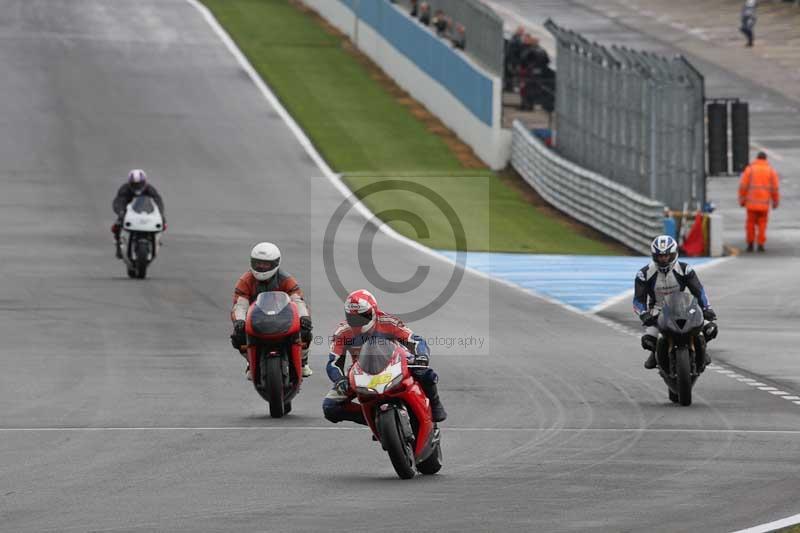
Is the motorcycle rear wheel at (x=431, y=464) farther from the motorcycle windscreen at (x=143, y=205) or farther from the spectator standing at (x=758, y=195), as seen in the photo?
the spectator standing at (x=758, y=195)

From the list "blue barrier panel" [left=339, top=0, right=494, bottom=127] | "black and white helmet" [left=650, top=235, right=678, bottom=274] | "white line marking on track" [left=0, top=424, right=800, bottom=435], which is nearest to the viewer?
"white line marking on track" [left=0, top=424, right=800, bottom=435]

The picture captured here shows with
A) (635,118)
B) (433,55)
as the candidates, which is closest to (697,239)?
(635,118)

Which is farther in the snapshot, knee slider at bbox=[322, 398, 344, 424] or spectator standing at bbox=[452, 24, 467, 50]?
spectator standing at bbox=[452, 24, 467, 50]

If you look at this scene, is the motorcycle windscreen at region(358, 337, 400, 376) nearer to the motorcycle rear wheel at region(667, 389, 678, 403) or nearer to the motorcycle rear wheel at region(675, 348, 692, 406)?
the motorcycle rear wheel at region(675, 348, 692, 406)

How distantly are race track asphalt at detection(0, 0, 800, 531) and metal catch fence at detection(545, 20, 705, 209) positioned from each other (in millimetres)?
6044

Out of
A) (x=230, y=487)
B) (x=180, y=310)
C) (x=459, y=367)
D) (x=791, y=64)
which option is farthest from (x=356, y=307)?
(x=791, y=64)

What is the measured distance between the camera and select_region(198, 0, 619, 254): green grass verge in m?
36.4

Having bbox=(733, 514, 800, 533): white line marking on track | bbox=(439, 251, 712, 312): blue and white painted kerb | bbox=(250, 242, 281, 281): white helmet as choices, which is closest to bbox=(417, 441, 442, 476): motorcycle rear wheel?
bbox=(733, 514, 800, 533): white line marking on track

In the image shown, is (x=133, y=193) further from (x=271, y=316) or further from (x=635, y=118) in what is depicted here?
(x=635, y=118)

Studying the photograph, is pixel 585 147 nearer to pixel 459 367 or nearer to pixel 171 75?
pixel 171 75

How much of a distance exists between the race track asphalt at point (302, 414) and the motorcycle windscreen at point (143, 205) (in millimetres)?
1066

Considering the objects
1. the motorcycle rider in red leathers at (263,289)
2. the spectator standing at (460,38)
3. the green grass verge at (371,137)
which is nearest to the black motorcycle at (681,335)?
the motorcycle rider in red leathers at (263,289)

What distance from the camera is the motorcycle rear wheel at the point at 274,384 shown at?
15.1 metres

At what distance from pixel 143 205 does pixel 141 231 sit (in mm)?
415
